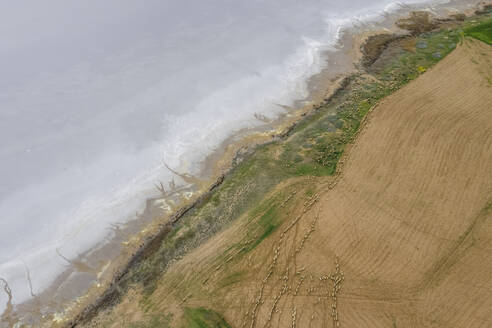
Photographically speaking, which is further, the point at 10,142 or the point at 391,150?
the point at 10,142

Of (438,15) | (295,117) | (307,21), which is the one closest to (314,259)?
(295,117)

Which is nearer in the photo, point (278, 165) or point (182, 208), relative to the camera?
point (182, 208)

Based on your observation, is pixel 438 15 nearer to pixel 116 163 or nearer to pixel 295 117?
pixel 295 117

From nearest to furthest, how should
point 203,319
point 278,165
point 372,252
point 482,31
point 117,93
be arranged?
point 203,319, point 372,252, point 278,165, point 117,93, point 482,31

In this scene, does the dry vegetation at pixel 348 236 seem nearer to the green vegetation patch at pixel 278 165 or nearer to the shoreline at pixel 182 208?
the green vegetation patch at pixel 278 165

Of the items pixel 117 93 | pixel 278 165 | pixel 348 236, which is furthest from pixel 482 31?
pixel 117 93

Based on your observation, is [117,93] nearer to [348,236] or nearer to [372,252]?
[348,236]
